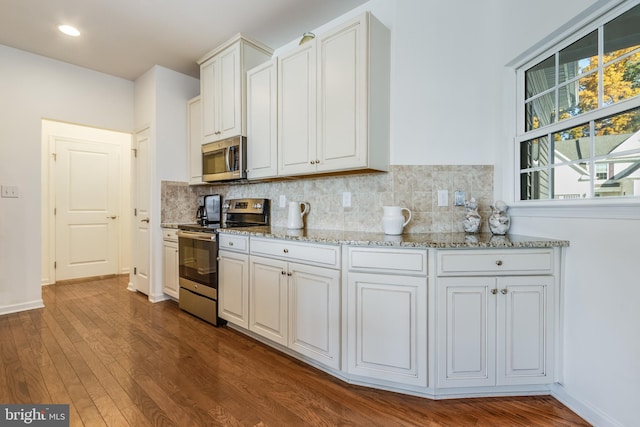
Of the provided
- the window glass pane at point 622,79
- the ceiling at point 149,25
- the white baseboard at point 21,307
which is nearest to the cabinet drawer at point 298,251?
the window glass pane at point 622,79

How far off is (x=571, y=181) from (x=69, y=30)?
4.17 m

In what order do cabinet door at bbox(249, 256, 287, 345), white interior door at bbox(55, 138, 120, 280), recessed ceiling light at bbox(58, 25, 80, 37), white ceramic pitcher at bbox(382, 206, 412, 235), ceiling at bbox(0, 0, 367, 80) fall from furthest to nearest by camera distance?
white interior door at bbox(55, 138, 120, 280)
recessed ceiling light at bbox(58, 25, 80, 37)
ceiling at bbox(0, 0, 367, 80)
cabinet door at bbox(249, 256, 287, 345)
white ceramic pitcher at bbox(382, 206, 412, 235)

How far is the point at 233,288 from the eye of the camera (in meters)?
2.60

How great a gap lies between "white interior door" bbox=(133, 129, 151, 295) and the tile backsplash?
199 cm

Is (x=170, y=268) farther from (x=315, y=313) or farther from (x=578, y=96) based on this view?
(x=578, y=96)

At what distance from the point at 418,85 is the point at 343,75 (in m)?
0.57

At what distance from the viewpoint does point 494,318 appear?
1.71 metres

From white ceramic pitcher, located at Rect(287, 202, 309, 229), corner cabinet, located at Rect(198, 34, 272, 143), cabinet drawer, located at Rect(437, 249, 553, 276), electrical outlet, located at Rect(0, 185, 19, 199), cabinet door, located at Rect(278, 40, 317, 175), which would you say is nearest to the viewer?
cabinet drawer, located at Rect(437, 249, 553, 276)

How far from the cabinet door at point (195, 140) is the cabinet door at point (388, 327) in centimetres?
256

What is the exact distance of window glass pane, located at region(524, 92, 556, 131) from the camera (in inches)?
76.0

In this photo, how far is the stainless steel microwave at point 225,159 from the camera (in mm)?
2922

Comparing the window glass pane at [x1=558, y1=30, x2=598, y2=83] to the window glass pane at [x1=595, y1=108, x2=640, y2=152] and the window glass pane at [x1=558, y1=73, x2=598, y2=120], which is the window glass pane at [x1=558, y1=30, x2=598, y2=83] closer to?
the window glass pane at [x1=558, y1=73, x2=598, y2=120]

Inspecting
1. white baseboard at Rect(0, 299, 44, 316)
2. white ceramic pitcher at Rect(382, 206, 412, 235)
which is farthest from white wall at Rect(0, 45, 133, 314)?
white ceramic pitcher at Rect(382, 206, 412, 235)

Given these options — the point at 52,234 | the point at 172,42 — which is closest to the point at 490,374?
the point at 172,42
